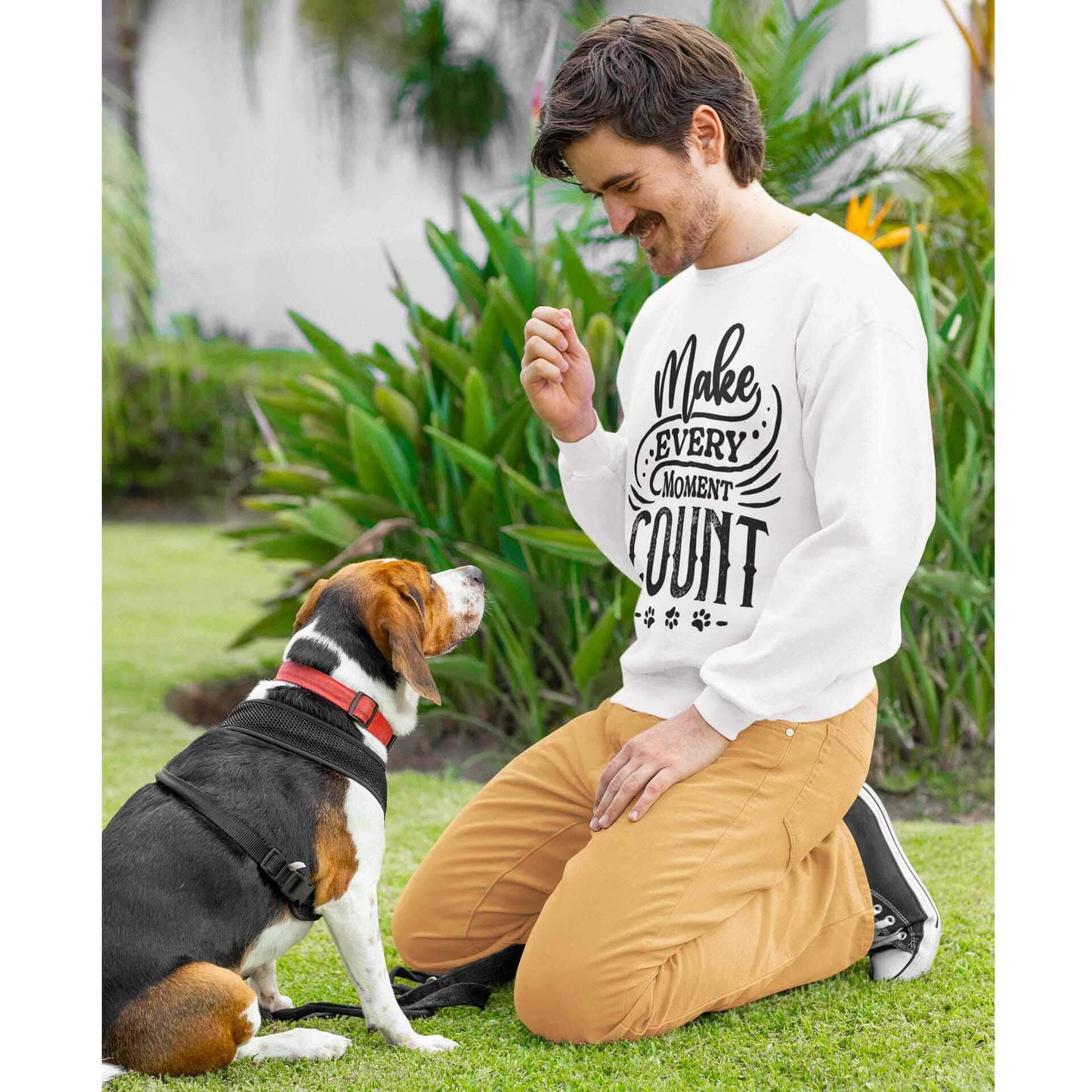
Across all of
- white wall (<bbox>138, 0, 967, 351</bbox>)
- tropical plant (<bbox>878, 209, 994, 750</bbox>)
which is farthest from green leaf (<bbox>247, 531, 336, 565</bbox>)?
white wall (<bbox>138, 0, 967, 351</bbox>)

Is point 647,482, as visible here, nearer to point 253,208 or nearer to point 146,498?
point 146,498

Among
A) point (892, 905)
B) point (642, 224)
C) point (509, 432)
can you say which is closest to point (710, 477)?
point (642, 224)

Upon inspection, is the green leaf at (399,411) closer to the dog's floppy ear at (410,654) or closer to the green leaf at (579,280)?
the green leaf at (579,280)

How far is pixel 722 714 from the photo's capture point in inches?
57.1

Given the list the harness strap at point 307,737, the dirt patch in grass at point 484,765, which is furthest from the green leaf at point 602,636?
the harness strap at point 307,737

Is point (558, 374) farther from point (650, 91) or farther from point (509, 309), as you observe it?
point (509, 309)

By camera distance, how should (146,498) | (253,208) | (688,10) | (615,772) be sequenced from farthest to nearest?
(253,208) → (146,498) → (688,10) → (615,772)

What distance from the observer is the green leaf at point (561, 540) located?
8.29 feet

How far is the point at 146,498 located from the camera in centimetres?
895

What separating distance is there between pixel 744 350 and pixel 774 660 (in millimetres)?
426

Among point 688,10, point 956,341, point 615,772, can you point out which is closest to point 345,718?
point 615,772

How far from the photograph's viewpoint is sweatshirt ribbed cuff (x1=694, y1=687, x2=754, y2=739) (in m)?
1.44

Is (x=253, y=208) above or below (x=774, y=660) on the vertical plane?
above

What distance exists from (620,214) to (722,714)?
0.68m
